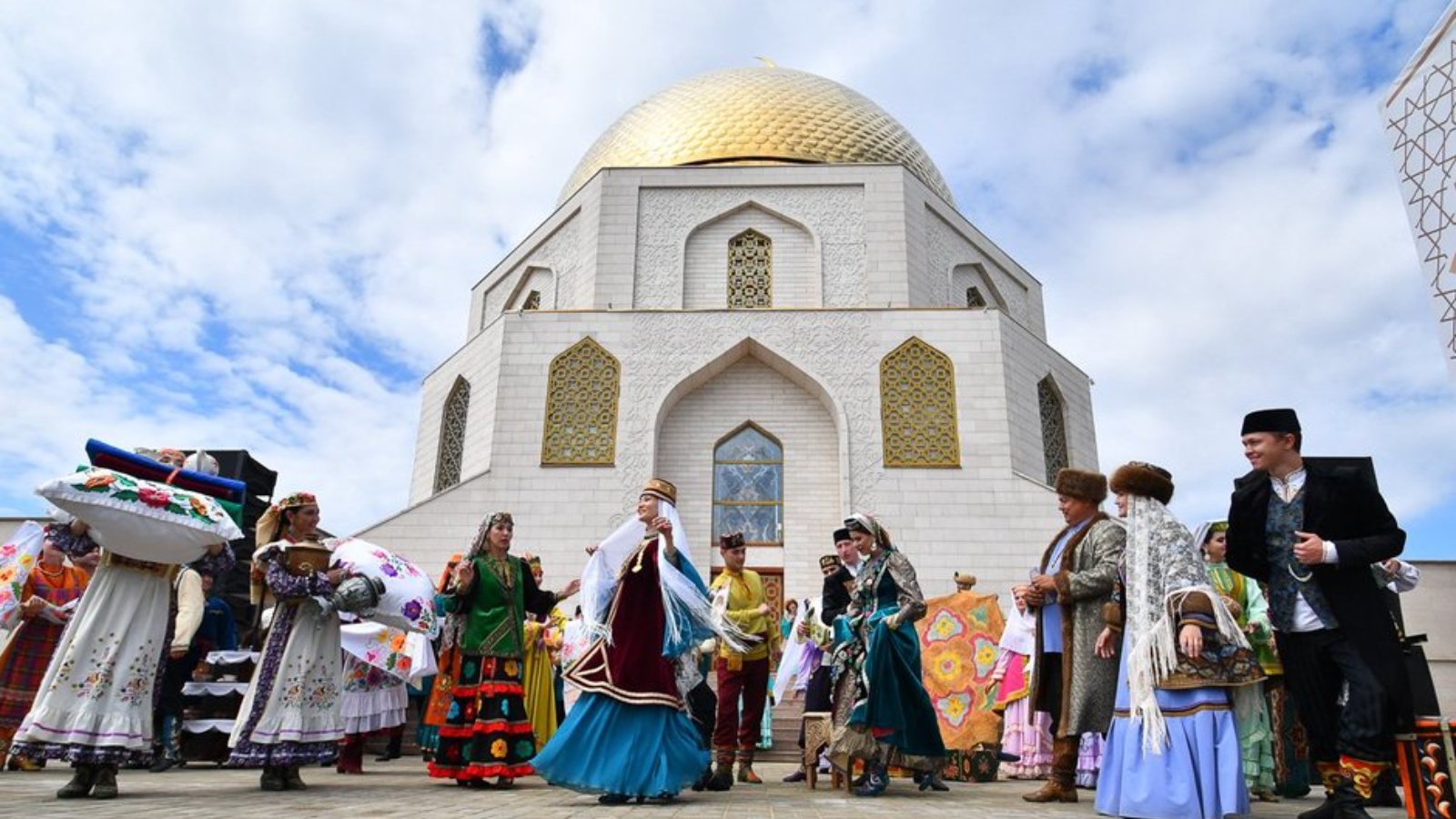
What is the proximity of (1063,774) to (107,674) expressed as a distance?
414 cm

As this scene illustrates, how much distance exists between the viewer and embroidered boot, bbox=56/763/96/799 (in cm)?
367

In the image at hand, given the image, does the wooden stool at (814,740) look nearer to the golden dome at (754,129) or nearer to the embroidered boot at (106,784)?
the embroidered boot at (106,784)

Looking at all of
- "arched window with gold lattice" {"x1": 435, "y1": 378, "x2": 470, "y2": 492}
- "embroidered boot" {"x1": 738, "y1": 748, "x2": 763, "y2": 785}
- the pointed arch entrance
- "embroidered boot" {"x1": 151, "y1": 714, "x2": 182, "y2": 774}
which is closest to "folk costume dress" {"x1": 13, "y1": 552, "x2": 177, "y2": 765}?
"embroidered boot" {"x1": 151, "y1": 714, "x2": 182, "y2": 774}

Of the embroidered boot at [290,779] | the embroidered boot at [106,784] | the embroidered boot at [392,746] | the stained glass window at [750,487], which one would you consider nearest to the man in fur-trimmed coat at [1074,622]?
the embroidered boot at [290,779]

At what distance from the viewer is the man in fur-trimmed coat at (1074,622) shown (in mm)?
3752

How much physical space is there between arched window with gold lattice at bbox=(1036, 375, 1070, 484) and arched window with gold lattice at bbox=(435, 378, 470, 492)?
9.81 m

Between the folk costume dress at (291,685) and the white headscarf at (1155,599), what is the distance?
11.4ft

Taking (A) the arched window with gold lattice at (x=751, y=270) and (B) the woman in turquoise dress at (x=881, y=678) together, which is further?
(A) the arched window with gold lattice at (x=751, y=270)

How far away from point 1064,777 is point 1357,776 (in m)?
1.20

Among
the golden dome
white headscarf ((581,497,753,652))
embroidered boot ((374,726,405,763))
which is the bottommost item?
embroidered boot ((374,726,405,763))

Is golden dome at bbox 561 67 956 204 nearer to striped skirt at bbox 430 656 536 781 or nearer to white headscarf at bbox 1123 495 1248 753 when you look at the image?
striped skirt at bbox 430 656 536 781

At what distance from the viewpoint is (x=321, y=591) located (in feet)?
14.0

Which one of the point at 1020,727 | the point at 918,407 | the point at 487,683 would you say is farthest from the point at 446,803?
the point at 918,407

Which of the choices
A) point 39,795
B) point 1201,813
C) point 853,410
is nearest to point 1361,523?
point 1201,813
